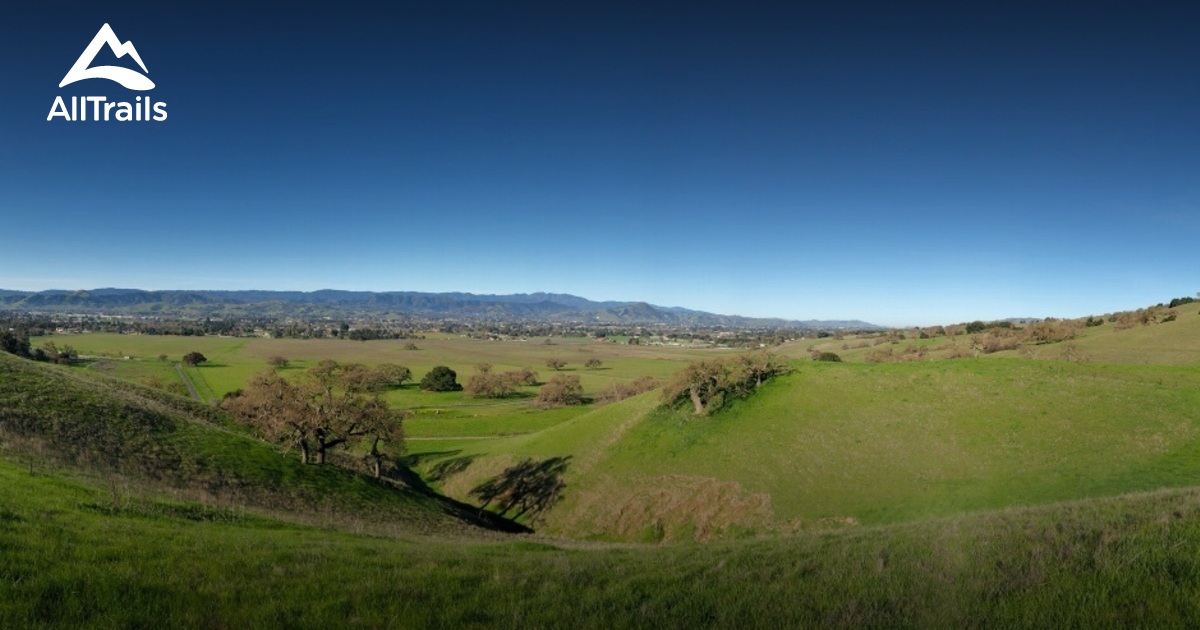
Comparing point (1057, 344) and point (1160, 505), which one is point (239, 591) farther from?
point (1057, 344)

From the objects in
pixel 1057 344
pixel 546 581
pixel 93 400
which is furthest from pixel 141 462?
pixel 1057 344

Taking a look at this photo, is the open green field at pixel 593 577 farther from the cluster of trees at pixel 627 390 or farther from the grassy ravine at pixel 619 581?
the cluster of trees at pixel 627 390

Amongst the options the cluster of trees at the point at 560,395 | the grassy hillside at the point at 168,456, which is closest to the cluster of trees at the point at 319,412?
the grassy hillside at the point at 168,456

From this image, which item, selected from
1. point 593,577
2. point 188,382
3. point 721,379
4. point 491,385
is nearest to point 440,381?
point 491,385

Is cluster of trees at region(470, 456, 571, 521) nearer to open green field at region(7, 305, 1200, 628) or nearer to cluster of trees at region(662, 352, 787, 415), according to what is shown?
open green field at region(7, 305, 1200, 628)

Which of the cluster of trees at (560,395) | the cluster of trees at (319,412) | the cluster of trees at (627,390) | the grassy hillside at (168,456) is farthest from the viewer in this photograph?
the cluster of trees at (627,390)

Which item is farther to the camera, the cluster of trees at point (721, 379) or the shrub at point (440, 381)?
the shrub at point (440, 381)

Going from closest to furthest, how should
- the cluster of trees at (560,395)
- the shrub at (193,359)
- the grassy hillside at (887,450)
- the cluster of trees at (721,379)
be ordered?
the grassy hillside at (887,450)
the cluster of trees at (721,379)
the cluster of trees at (560,395)
the shrub at (193,359)
